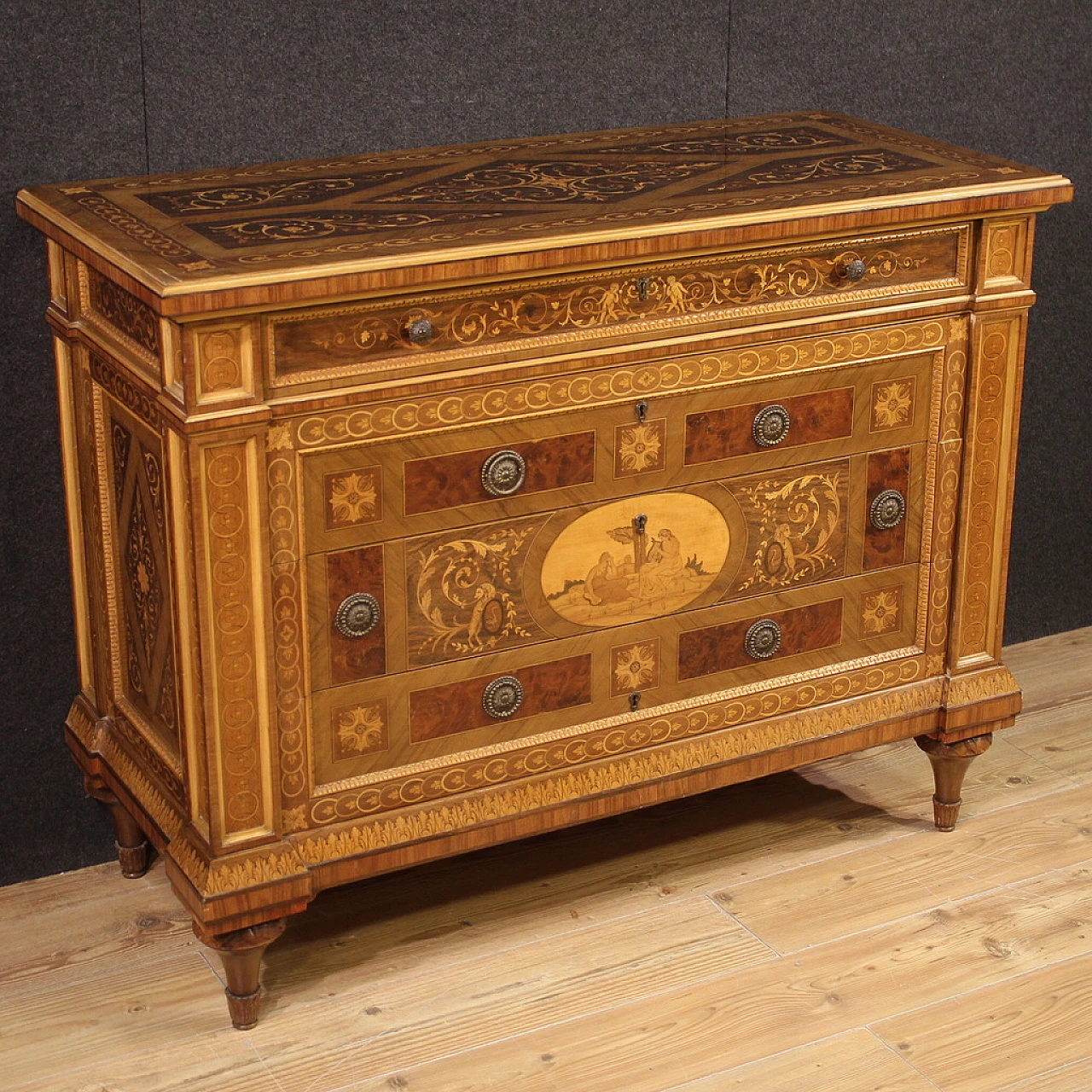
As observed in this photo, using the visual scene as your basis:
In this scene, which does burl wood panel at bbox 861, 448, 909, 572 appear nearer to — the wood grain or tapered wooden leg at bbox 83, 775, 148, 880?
the wood grain

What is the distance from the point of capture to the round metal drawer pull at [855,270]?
8.43ft

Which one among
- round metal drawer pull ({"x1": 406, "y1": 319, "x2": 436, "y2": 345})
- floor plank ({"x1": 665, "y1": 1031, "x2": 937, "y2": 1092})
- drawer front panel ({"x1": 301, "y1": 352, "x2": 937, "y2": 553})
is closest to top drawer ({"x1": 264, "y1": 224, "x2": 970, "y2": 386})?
round metal drawer pull ({"x1": 406, "y1": 319, "x2": 436, "y2": 345})

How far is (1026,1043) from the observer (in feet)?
8.32

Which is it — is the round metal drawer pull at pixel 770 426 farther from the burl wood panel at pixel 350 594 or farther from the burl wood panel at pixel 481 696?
the burl wood panel at pixel 350 594

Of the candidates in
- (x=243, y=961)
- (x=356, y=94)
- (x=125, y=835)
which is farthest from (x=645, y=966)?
(x=356, y=94)

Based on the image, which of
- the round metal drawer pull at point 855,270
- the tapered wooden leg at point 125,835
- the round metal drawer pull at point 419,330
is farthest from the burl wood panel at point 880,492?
the tapered wooden leg at point 125,835

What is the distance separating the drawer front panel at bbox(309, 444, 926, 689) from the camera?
244 centimetres

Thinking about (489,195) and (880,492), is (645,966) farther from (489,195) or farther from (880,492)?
(489,195)

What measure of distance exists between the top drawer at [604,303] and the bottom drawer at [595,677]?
0.44m

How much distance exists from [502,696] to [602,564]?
233 millimetres

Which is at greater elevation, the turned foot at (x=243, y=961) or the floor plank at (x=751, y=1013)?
the turned foot at (x=243, y=961)

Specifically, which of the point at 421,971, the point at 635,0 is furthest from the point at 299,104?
the point at 421,971

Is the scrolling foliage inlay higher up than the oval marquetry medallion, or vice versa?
the scrolling foliage inlay

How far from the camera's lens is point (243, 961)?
2.51m
